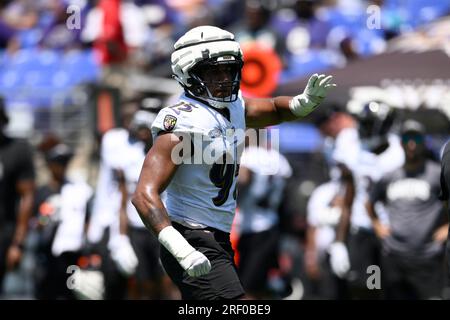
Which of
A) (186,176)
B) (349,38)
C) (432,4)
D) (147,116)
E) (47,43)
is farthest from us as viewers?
(47,43)

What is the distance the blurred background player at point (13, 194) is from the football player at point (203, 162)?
16.4 feet

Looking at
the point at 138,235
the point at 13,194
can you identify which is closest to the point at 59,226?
the point at 13,194

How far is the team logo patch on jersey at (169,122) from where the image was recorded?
5.84m

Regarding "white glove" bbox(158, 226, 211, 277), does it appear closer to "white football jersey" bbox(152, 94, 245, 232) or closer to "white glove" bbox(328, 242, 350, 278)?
"white football jersey" bbox(152, 94, 245, 232)

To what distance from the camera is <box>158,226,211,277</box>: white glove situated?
17.9 ft

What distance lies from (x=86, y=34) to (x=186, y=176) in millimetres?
8534

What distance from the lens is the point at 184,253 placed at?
550cm

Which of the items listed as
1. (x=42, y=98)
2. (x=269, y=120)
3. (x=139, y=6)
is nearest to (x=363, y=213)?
(x=269, y=120)

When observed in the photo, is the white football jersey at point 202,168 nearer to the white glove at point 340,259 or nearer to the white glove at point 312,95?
the white glove at point 312,95

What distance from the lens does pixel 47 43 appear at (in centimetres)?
1510

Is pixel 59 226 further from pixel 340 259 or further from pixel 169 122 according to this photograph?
pixel 169 122

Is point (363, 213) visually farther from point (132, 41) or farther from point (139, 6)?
point (139, 6)

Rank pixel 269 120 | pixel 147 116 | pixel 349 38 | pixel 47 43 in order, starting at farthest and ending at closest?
1. pixel 47 43
2. pixel 349 38
3. pixel 147 116
4. pixel 269 120

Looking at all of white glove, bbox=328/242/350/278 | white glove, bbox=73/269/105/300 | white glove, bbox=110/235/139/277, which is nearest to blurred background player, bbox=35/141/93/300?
white glove, bbox=73/269/105/300
